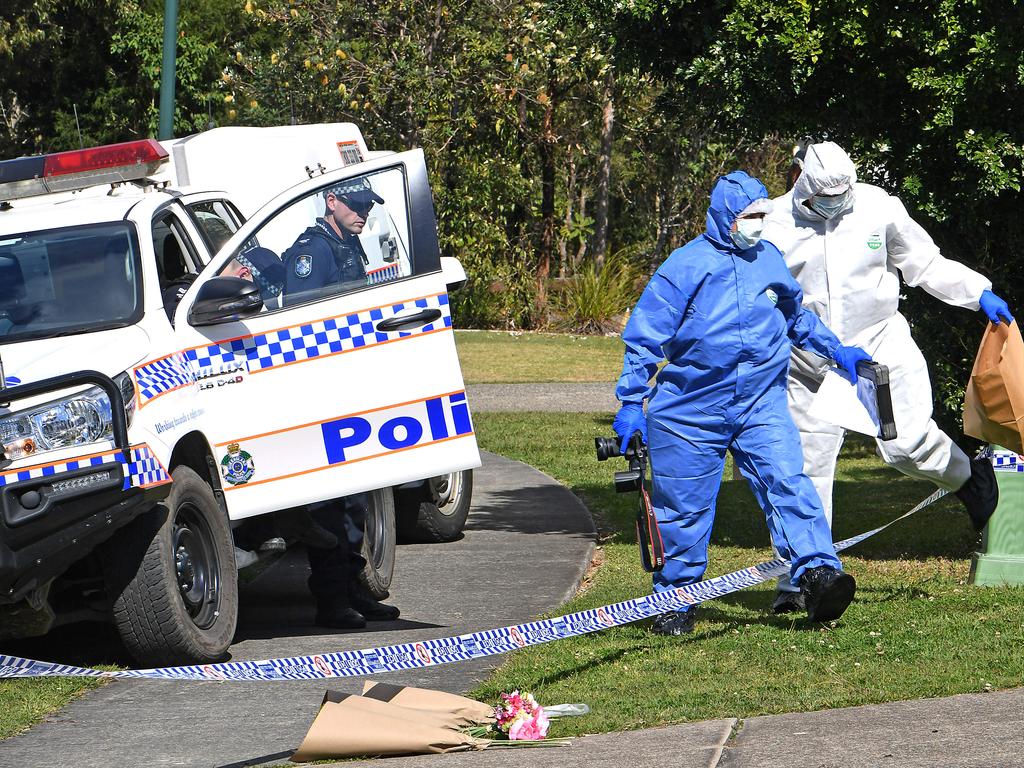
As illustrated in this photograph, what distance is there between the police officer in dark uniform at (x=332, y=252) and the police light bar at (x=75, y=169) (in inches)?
45.2

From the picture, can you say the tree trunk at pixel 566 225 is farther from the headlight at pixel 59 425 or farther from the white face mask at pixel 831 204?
the headlight at pixel 59 425

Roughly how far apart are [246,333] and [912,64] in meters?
3.76

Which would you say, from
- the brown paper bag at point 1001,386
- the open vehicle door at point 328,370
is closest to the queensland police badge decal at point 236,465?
the open vehicle door at point 328,370

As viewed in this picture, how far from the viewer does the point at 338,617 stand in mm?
7176

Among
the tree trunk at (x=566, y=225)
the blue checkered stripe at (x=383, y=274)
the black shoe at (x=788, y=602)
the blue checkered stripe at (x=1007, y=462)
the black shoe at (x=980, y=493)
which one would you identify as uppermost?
the blue checkered stripe at (x=383, y=274)

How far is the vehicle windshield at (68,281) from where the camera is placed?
6625mm

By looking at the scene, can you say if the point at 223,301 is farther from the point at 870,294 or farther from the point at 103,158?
the point at 870,294

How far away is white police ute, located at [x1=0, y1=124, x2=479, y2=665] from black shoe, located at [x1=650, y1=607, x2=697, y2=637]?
1.13 metres

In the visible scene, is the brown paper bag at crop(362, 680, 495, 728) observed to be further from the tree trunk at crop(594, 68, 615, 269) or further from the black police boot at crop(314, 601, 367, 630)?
the tree trunk at crop(594, 68, 615, 269)

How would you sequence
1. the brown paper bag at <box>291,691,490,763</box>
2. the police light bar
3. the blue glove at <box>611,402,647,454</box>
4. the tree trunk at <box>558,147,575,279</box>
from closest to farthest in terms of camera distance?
the brown paper bag at <box>291,691,490,763</box>, the blue glove at <box>611,402,647,454</box>, the police light bar, the tree trunk at <box>558,147,575,279</box>

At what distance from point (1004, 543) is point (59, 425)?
14.0 ft

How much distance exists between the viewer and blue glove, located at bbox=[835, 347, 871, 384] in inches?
263

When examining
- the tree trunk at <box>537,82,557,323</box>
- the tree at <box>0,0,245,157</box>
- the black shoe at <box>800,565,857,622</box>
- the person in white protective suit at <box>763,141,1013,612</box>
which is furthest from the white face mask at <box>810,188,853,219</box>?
the tree at <box>0,0,245,157</box>

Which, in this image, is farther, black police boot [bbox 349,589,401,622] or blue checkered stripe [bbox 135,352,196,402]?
black police boot [bbox 349,589,401,622]
